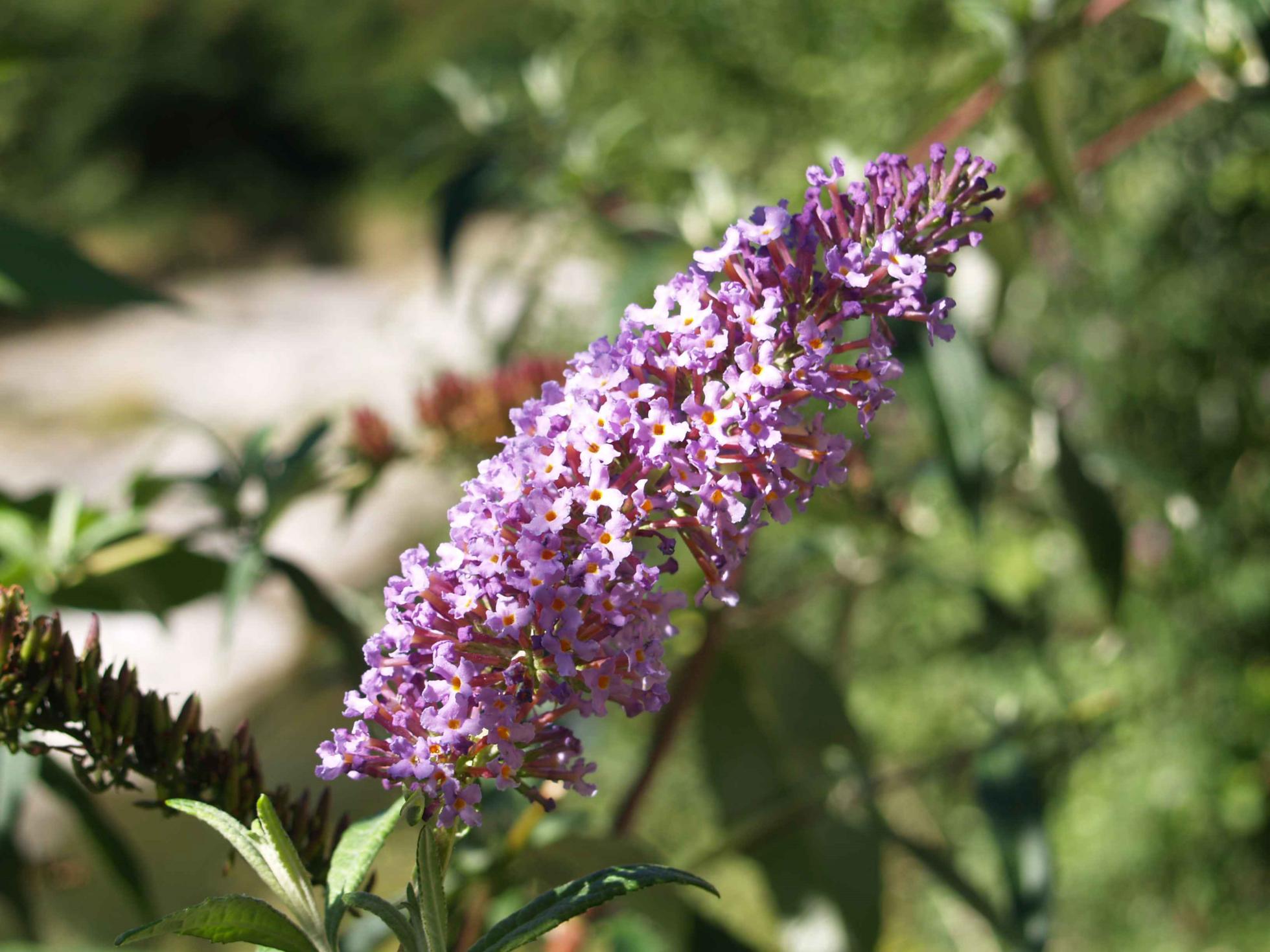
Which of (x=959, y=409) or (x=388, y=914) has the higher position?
(x=959, y=409)

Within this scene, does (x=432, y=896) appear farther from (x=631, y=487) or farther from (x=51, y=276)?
(x=51, y=276)

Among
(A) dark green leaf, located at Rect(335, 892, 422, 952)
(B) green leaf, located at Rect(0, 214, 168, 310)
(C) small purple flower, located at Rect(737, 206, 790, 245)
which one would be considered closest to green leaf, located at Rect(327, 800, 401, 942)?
(A) dark green leaf, located at Rect(335, 892, 422, 952)

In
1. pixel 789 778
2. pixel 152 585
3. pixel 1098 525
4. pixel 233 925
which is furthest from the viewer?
pixel 789 778

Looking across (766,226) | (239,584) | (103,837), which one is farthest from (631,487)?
(103,837)

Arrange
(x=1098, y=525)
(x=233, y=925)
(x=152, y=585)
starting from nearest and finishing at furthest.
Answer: (x=233, y=925) → (x=152, y=585) → (x=1098, y=525)

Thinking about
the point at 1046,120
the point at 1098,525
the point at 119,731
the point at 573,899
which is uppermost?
the point at 1046,120

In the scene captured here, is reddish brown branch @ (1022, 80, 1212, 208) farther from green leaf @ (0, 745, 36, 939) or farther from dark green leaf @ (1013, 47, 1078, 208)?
green leaf @ (0, 745, 36, 939)
